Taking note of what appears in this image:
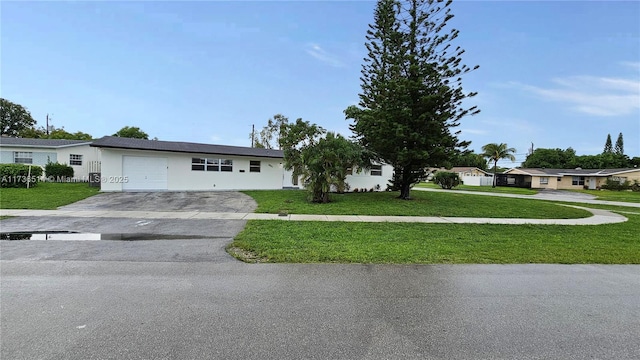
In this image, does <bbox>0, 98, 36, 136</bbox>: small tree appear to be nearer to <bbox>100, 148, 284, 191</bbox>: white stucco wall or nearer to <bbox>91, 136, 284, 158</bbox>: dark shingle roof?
<bbox>91, 136, 284, 158</bbox>: dark shingle roof

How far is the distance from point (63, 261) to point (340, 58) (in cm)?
1894

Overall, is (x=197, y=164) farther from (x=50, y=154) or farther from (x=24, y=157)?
(x=24, y=157)

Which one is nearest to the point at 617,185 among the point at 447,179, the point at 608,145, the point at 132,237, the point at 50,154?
the point at 447,179

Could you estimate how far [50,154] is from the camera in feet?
73.2

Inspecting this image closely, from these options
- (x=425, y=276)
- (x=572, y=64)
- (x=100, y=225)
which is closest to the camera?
(x=425, y=276)

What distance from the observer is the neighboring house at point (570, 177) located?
39.5 meters

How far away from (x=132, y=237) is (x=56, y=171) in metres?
20.4

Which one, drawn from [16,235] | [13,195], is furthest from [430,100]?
[13,195]

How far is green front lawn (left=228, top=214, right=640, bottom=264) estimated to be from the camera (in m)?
5.58

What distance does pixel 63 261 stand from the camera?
5.02m

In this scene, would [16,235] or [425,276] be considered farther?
[16,235]

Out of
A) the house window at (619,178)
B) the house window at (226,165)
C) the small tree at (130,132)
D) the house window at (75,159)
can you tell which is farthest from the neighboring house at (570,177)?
the small tree at (130,132)

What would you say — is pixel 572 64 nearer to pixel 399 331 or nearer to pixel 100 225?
pixel 399 331

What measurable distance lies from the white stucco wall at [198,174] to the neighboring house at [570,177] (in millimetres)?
40306
